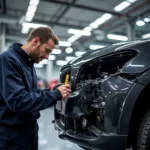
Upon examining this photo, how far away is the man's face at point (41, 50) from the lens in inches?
54.7

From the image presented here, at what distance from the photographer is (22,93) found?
46.9 inches

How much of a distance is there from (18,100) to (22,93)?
0.05 metres

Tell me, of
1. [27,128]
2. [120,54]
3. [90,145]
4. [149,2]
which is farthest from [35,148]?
[149,2]

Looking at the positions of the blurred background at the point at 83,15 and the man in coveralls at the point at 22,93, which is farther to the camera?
the blurred background at the point at 83,15

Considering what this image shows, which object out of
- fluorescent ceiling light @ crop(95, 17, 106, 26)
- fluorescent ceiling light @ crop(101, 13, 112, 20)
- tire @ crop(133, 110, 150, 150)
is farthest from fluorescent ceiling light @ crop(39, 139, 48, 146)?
fluorescent ceiling light @ crop(95, 17, 106, 26)

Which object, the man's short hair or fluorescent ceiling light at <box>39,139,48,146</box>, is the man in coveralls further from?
fluorescent ceiling light at <box>39,139,48,146</box>

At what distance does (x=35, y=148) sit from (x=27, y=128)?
0.32 m

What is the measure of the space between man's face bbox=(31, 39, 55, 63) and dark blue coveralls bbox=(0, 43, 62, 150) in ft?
0.14

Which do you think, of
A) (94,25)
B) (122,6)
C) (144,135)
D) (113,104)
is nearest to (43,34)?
(113,104)

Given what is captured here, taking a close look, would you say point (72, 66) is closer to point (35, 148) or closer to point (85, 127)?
point (85, 127)

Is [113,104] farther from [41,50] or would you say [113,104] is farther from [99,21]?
[99,21]

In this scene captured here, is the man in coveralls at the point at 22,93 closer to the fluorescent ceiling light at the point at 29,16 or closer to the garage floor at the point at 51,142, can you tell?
the garage floor at the point at 51,142

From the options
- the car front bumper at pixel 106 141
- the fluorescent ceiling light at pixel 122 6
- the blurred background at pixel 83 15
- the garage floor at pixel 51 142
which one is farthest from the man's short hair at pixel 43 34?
the fluorescent ceiling light at pixel 122 6

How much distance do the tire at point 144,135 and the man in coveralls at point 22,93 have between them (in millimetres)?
561
